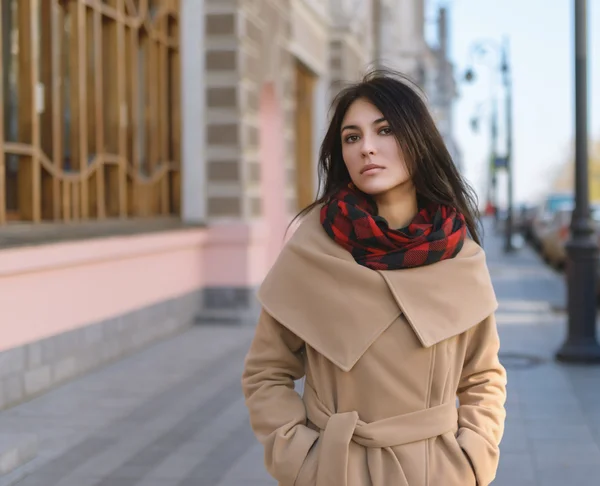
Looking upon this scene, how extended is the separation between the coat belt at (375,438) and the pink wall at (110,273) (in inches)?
190

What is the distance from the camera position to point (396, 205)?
2451mm

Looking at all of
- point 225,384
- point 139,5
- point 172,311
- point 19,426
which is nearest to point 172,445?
point 19,426

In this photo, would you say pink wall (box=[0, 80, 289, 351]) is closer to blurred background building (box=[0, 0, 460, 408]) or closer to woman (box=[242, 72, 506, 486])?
blurred background building (box=[0, 0, 460, 408])

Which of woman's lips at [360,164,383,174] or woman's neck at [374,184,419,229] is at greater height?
woman's lips at [360,164,383,174]

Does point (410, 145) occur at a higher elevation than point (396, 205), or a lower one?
higher

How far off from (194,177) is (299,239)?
9.41 meters

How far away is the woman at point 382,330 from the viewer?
2.26 meters

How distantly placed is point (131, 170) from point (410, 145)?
806cm

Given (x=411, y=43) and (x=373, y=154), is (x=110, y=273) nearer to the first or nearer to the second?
(x=373, y=154)

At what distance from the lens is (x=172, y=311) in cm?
1058

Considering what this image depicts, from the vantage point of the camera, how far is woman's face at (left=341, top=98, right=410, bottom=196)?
2352 millimetres

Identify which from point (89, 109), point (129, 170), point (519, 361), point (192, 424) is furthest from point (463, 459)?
point (129, 170)

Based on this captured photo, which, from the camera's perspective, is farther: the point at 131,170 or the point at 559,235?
the point at 559,235

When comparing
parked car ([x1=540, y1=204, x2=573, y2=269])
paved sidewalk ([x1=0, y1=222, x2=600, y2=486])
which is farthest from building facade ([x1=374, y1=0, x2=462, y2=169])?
paved sidewalk ([x1=0, y1=222, x2=600, y2=486])
